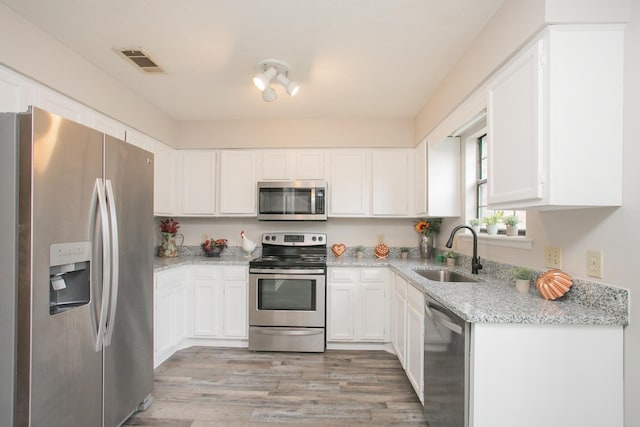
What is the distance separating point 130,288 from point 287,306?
4.90ft

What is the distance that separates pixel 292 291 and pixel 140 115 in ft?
7.34

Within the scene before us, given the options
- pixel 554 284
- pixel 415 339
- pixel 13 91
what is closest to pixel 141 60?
pixel 13 91

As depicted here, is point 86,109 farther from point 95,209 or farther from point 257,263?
point 257,263

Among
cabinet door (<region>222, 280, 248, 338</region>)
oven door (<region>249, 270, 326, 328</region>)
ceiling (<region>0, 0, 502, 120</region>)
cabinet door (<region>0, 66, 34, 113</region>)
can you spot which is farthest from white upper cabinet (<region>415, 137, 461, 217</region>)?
cabinet door (<region>0, 66, 34, 113</region>)

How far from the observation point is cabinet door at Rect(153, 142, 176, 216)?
3051 mm

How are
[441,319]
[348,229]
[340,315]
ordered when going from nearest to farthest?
1. [441,319]
2. [340,315]
3. [348,229]

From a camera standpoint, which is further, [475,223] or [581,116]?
[475,223]

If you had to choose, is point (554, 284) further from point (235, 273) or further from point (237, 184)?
point (237, 184)

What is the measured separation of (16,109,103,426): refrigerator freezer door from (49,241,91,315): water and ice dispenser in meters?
0.03

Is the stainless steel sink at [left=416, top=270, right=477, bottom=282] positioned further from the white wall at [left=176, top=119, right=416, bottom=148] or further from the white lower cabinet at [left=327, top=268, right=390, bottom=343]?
the white wall at [left=176, top=119, right=416, bottom=148]

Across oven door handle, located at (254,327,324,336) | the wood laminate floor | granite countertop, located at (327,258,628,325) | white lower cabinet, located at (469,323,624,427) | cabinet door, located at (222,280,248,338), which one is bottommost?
the wood laminate floor

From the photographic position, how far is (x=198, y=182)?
3441 mm

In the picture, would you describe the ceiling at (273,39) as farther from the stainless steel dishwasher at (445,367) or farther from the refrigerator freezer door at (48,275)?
the stainless steel dishwasher at (445,367)

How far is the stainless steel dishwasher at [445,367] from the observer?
1.30m
